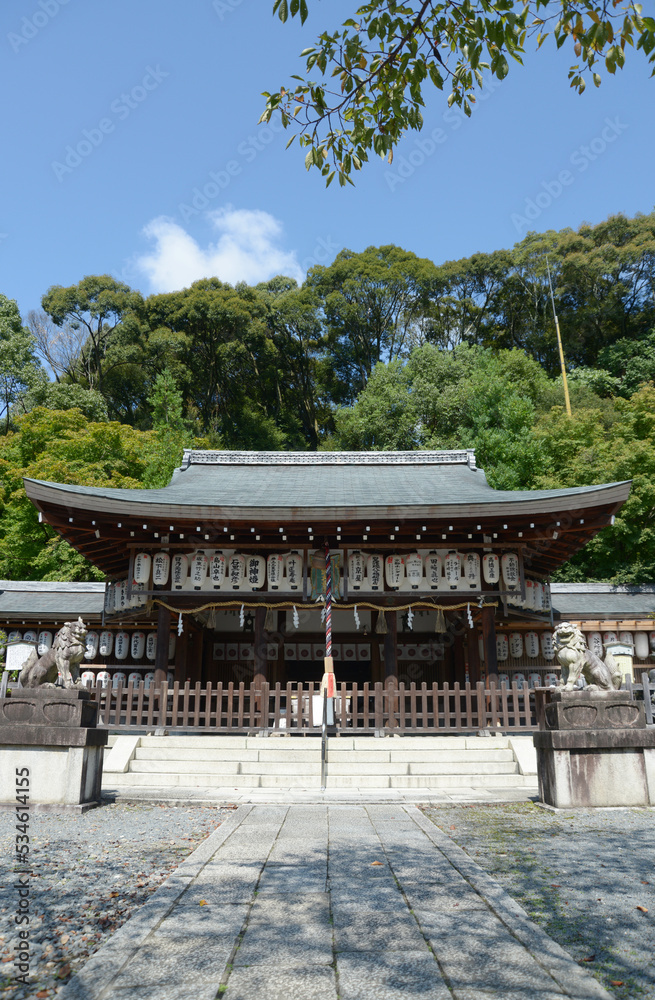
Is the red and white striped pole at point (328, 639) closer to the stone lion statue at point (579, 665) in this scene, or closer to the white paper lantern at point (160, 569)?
the white paper lantern at point (160, 569)

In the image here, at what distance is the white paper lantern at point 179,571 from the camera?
43.7 feet

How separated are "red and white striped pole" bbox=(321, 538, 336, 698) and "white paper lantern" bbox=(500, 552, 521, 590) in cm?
358

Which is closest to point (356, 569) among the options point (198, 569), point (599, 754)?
point (198, 569)

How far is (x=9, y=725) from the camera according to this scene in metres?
7.77

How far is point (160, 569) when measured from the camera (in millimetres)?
13375

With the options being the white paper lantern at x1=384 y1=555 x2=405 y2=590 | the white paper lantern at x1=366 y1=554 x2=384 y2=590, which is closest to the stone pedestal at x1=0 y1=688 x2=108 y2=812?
the white paper lantern at x1=366 y1=554 x2=384 y2=590

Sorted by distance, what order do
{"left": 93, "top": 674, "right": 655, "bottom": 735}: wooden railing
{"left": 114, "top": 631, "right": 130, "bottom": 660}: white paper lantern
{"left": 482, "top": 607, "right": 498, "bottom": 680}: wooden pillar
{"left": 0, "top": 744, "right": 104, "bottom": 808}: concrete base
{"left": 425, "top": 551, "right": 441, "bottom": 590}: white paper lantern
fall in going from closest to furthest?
{"left": 0, "top": 744, "right": 104, "bottom": 808}: concrete base → {"left": 93, "top": 674, "right": 655, "bottom": 735}: wooden railing → {"left": 482, "top": 607, "right": 498, "bottom": 680}: wooden pillar → {"left": 425, "top": 551, "right": 441, "bottom": 590}: white paper lantern → {"left": 114, "top": 631, "right": 130, "bottom": 660}: white paper lantern

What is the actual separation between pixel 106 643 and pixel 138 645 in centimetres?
89

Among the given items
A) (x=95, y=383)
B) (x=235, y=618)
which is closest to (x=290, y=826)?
(x=235, y=618)

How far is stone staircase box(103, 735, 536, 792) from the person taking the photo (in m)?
9.74

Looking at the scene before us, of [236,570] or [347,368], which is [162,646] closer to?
[236,570]

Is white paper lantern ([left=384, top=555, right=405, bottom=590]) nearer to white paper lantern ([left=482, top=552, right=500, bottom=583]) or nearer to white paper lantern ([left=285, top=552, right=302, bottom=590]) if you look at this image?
white paper lantern ([left=482, top=552, right=500, bottom=583])

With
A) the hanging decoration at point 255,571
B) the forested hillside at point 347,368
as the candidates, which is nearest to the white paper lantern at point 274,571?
the hanging decoration at point 255,571

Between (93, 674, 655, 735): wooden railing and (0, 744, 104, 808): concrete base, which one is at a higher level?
(93, 674, 655, 735): wooden railing
